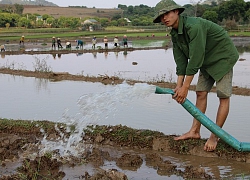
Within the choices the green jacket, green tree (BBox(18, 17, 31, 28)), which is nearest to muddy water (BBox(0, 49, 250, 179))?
the green jacket

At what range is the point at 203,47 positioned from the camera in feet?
13.4

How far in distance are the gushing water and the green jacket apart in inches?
20.9

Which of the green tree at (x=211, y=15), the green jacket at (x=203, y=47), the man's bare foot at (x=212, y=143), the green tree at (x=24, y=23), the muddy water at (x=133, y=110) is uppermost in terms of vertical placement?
the green jacket at (x=203, y=47)

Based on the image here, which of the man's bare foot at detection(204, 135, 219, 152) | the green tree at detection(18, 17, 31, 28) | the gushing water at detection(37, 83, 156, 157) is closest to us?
the gushing water at detection(37, 83, 156, 157)

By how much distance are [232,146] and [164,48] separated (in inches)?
931

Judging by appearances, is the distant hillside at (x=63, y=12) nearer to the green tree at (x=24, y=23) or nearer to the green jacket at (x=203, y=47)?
the green tree at (x=24, y=23)

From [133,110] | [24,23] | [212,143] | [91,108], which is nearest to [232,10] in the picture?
[24,23]

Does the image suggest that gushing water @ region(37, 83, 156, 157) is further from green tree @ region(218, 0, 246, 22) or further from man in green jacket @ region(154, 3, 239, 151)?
green tree @ region(218, 0, 246, 22)

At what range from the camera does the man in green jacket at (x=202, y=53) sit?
13.5 ft

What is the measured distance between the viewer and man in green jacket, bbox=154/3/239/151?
411 cm

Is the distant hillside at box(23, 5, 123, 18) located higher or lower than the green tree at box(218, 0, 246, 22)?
lower

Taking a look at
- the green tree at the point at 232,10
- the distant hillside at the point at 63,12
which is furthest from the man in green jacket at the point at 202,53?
the distant hillside at the point at 63,12

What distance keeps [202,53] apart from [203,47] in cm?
6

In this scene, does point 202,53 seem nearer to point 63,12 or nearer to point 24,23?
point 24,23
